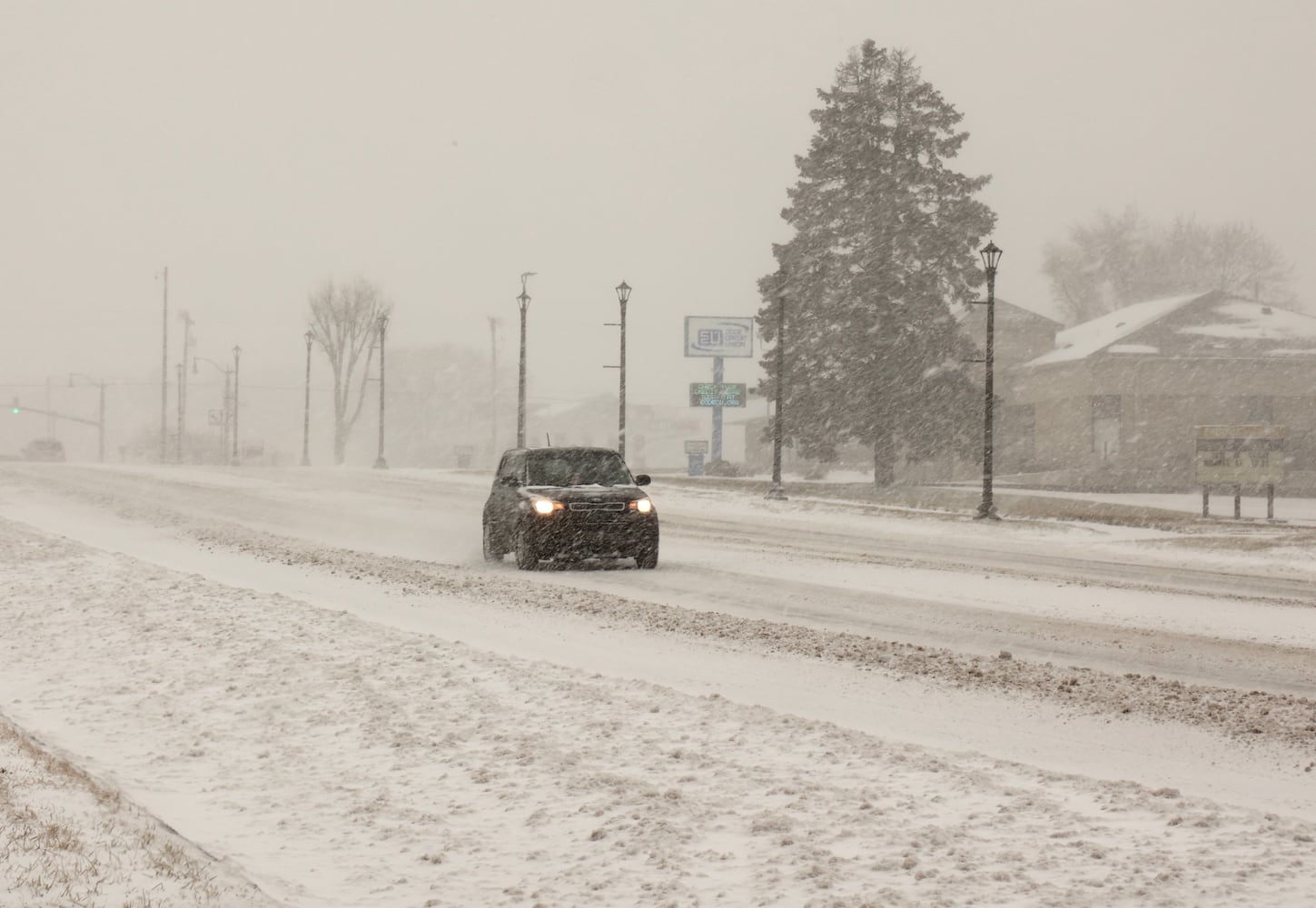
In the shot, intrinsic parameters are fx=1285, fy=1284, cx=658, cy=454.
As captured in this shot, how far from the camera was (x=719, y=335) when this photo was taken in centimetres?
6291

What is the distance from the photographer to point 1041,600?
46.5ft

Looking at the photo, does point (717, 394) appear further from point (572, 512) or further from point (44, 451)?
point (44, 451)

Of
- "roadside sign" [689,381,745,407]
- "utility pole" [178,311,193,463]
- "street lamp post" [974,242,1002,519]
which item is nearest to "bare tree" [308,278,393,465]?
"utility pole" [178,311,193,463]

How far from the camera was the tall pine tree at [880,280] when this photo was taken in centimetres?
4028

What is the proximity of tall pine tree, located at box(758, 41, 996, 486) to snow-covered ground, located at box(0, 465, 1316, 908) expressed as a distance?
24424 millimetres

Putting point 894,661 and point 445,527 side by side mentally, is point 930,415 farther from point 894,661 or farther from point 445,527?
point 894,661

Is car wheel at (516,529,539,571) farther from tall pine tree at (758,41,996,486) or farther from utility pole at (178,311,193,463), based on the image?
utility pole at (178,311,193,463)

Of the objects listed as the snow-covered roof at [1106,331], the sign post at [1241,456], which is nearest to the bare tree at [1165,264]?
the snow-covered roof at [1106,331]

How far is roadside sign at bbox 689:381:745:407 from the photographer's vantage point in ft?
194

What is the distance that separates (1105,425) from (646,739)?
153 feet

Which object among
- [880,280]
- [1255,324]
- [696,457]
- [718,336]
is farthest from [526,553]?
[718,336]

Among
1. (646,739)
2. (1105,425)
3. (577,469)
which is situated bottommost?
(646,739)

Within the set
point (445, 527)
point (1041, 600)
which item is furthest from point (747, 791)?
point (445, 527)

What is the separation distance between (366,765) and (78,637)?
4992 millimetres
